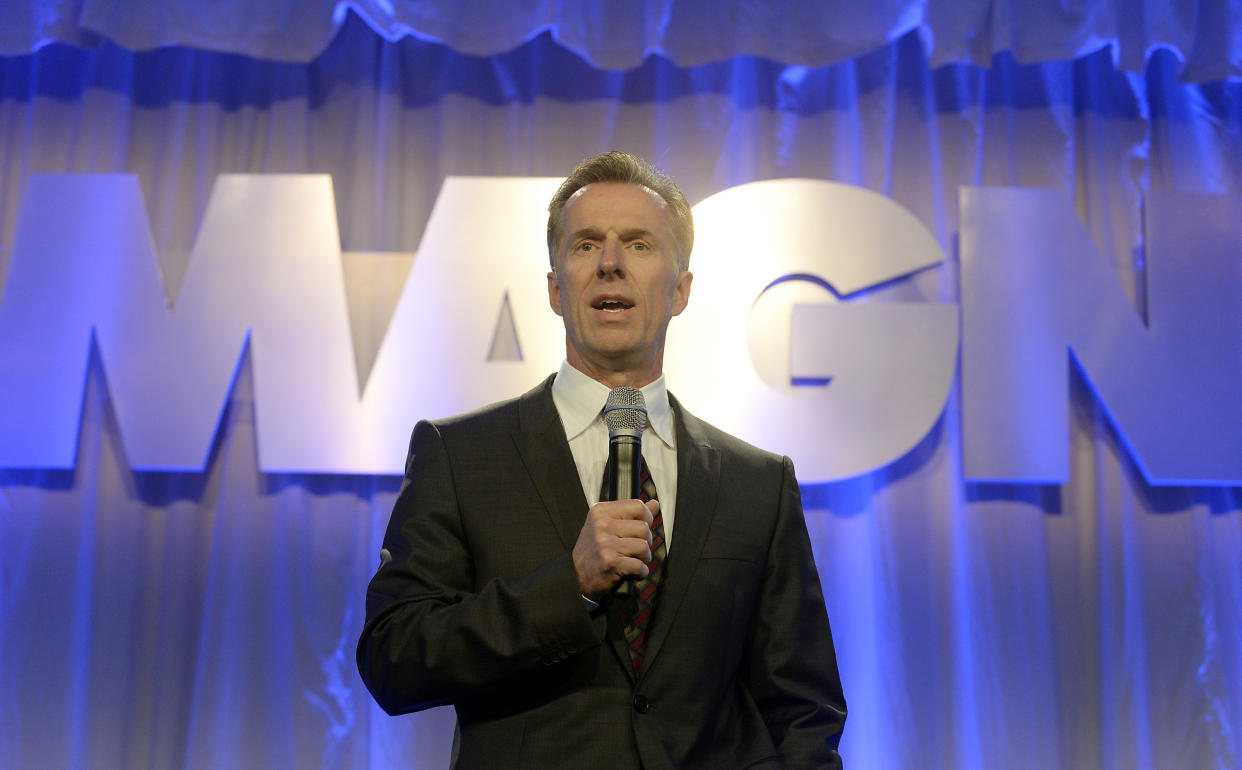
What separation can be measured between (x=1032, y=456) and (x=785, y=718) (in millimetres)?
1628

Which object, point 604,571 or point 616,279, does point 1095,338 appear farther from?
point 604,571

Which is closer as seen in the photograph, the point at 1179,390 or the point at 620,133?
the point at 1179,390

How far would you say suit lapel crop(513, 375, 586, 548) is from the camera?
160 centimetres

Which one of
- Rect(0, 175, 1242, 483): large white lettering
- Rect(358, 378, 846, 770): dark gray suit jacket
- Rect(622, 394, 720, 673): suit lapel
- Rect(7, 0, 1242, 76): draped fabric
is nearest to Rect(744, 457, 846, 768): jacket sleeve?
Rect(358, 378, 846, 770): dark gray suit jacket

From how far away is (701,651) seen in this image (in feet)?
5.22

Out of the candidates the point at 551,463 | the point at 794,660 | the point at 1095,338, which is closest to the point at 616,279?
the point at 551,463

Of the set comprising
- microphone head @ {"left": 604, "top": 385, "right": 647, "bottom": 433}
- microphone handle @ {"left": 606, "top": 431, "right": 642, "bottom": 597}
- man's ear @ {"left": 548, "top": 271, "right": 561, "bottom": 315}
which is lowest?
microphone handle @ {"left": 606, "top": 431, "right": 642, "bottom": 597}

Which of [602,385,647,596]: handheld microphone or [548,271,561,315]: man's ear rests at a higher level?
[548,271,561,315]: man's ear

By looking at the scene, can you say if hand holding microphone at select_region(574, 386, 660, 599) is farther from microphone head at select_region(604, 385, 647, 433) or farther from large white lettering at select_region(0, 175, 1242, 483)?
large white lettering at select_region(0, 175, 1242, 483)

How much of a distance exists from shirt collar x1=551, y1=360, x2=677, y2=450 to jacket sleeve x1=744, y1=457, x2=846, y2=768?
263mm

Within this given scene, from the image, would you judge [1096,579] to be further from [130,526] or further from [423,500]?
[130,526]

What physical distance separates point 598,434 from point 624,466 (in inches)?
11.3

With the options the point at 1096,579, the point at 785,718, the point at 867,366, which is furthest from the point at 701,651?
the point at 1096,579

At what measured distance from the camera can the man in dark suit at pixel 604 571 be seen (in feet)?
4.67
